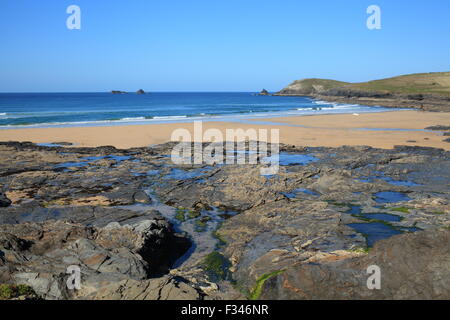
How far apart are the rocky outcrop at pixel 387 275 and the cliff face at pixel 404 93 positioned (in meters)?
59.0

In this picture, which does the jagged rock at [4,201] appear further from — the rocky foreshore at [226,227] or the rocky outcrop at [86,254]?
the rocky outcrop at [86,254]

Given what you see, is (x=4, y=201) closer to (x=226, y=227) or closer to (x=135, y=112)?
(x=226, y=227)

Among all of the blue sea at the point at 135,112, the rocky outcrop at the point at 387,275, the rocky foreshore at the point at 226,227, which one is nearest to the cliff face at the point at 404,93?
the blue sea at the point at 135,112

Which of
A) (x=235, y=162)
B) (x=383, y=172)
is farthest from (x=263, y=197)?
(x=383, y=172)

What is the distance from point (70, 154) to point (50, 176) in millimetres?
5100

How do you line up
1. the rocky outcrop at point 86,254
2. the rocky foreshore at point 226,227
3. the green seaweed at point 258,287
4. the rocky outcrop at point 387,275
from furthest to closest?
the green seaweed at point 258,287
the rocky outcrop at point 86,254
the rocky foreshore at point 226,227
the rocky outcrop at point 387,275

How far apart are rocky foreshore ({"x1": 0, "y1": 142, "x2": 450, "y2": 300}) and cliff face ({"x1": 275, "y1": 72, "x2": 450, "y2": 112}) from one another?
2096 inches

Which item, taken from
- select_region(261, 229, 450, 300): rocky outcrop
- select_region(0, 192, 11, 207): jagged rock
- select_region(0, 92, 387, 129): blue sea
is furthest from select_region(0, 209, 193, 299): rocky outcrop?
select_region(0, 92, 387, 129): blue sea

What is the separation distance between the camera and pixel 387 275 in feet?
18.0

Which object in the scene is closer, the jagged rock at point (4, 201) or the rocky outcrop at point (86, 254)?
the rocky outcrop at point (86, 254)

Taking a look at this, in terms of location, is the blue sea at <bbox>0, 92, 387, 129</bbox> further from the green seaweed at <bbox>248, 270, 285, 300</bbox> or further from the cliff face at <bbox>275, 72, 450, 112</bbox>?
the green seaweed at <bbox>248, 270, 285, 300</bbox>

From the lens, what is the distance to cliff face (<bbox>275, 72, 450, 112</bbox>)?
7072cm

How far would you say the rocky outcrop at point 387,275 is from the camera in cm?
518

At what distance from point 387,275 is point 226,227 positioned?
497cm
